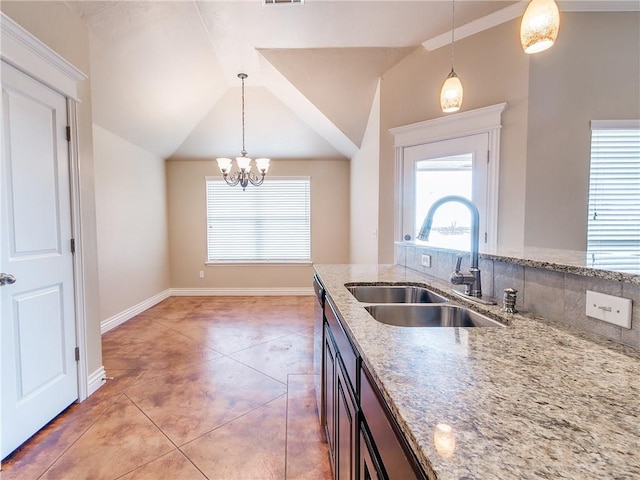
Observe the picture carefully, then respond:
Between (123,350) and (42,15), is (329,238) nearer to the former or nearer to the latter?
(123,350)

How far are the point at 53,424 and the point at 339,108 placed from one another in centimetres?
386

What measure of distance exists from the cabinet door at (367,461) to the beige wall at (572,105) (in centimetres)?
240

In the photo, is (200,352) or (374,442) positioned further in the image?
(200,352)

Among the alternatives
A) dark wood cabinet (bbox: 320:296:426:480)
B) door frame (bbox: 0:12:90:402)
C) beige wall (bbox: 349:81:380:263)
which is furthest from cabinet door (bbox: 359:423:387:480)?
beige wall (bbox: 349:81:380:263)

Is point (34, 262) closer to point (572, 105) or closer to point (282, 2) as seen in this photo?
point (282, 2)

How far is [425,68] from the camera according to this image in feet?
10.2

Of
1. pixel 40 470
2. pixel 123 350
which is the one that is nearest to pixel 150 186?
pixel 123 350

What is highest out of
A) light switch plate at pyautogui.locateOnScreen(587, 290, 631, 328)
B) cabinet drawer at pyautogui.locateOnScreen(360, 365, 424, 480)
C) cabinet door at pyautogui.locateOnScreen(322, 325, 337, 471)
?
light switch plate at pyautogui.locateOnScreen(587, 290, 631, 328)

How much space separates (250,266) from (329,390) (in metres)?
4.11

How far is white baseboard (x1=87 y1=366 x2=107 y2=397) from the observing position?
7.54 ft

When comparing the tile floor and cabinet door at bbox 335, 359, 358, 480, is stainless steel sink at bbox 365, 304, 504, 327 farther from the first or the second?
the tile floor

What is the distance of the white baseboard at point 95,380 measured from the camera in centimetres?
230

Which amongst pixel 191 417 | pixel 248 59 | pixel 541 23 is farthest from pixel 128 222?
pixel 541 23

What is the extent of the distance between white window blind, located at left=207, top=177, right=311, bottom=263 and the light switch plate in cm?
462
